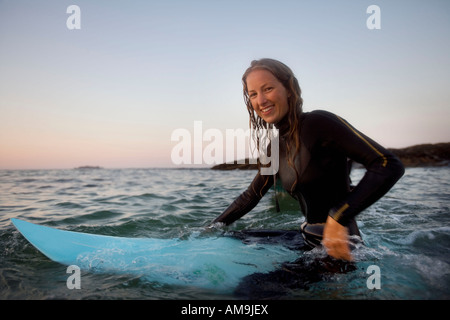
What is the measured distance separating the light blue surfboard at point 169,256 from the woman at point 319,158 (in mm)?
593

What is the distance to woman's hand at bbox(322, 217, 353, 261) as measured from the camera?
2.03 meters

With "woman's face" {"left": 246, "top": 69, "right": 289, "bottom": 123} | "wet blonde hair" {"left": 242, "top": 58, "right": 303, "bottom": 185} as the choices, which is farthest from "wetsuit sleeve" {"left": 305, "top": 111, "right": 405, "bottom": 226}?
"woman's face" {"left": 246, "top": 69, "right": 289, "bottom": 123}

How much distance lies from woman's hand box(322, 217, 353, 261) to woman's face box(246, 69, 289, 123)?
0.99m

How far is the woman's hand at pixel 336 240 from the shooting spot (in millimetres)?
2027

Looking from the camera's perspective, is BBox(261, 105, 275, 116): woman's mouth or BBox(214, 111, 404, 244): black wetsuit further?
BBox(261, 105, 275, 116): woman's mouth

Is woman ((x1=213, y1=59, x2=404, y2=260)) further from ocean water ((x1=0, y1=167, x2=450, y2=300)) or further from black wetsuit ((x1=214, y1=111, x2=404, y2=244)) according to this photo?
ocean water ((x1=0, y1=167, x2=450, y2=300))

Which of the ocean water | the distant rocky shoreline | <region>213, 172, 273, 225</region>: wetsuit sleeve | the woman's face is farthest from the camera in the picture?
the distant rocky shoreline

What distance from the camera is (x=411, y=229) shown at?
3922mm

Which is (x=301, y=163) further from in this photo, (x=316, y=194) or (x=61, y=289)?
(x=61, y=289)

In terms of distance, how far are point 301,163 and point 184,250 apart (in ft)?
5.11

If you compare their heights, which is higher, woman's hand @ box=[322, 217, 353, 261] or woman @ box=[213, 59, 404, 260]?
woman @ box=[213, 59, 404, 260]

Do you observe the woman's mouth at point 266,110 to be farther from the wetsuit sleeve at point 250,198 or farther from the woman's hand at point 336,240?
the woman's hand at point 336,240

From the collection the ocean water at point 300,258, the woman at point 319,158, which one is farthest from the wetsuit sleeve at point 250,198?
the woman at point 319,158
